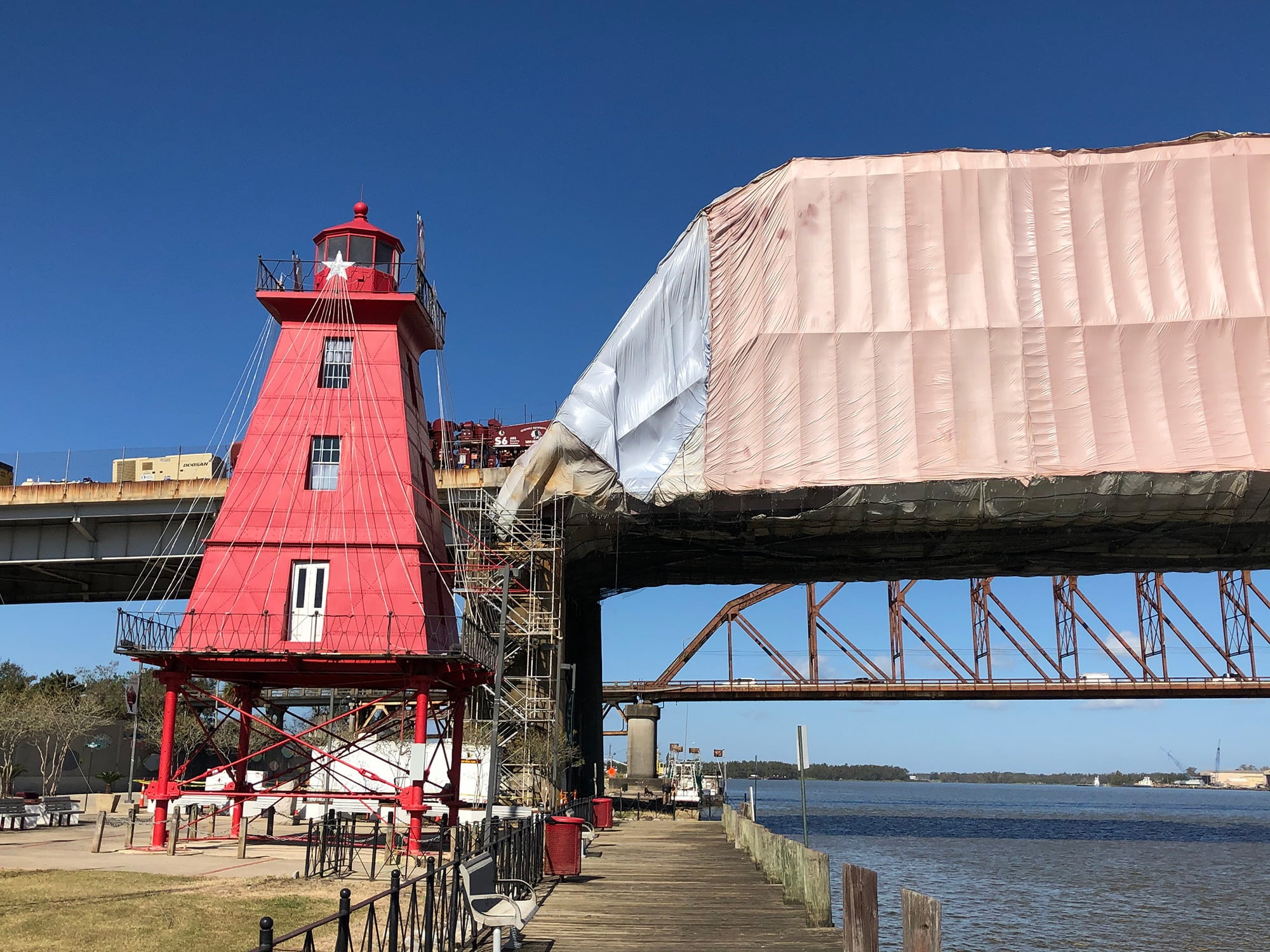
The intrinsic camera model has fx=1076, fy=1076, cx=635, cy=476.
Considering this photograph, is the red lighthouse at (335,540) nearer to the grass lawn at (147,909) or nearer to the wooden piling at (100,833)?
the wooden piling at (100,833)

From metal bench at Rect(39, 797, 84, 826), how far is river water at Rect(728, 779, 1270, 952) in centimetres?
2552

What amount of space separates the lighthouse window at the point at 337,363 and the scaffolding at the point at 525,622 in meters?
8.99

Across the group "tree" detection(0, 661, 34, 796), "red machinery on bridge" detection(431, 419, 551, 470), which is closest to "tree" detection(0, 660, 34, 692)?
"tree" detection(0, 661, 34, 796)

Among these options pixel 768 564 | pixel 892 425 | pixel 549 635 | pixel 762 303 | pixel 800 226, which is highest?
pixel 800 226

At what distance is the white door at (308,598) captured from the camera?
1180 inches

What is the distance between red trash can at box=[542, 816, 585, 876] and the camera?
912 inches

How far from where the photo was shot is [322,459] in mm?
31766

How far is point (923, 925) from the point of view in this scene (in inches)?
430

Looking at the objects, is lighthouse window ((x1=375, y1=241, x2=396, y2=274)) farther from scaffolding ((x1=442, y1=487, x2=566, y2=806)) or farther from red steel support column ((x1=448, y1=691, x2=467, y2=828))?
red steel support column ((x1=448, y1=691, x2=467, y2=828))

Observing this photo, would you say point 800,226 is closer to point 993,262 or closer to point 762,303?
point 762,303

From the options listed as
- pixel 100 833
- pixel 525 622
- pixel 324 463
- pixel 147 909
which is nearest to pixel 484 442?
pixel 525 622

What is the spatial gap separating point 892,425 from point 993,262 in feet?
23.1

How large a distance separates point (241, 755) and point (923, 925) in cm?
2525

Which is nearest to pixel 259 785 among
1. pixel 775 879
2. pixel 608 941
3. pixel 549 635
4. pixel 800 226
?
pixel 549 635
